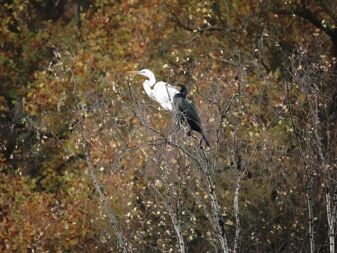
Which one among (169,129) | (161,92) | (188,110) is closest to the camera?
(188,110)

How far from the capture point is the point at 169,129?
49.7ft

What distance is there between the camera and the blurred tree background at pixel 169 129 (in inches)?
521

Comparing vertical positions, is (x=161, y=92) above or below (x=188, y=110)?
above

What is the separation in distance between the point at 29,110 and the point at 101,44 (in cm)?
279

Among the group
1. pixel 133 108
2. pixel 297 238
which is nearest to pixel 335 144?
pixel 297 238

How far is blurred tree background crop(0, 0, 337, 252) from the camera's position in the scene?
43.4ft

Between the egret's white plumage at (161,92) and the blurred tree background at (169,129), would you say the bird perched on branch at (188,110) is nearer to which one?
the egret's white plumage at (161,92)

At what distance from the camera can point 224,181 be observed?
59.1 feet

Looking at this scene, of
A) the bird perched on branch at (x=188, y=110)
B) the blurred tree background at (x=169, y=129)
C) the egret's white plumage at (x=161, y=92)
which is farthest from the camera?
the egret's white plumage at (x=161, y=92)

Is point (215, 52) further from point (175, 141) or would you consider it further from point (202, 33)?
point (175, 141)

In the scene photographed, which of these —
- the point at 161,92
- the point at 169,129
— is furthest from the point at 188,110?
the point at 169,129

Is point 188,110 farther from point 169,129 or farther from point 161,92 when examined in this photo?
point 169,129

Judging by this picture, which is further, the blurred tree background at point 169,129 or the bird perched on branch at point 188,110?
the bird perched on branch at point 188,110

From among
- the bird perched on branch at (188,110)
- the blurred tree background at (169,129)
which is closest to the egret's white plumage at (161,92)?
the bird perched on branch at (188,110)
